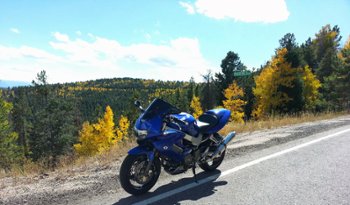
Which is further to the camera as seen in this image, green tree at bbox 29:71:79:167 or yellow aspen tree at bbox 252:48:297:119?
green tree at bbox 29:71:79:167

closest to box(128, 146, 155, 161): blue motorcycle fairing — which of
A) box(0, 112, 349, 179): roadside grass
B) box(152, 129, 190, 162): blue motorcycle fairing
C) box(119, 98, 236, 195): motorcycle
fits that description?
box(119, 98, 236, 195): motorcycle

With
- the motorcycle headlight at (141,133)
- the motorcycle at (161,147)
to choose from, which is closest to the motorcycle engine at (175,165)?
the motorcycle at (161,147)

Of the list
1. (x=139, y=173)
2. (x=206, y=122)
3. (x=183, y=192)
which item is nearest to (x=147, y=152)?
(x=139, y=173)

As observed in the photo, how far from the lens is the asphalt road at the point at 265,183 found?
15.6ft

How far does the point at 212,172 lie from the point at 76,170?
2.83m

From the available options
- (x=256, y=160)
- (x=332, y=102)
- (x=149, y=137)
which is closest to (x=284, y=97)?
(x=332, y=102)

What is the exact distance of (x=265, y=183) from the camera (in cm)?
541

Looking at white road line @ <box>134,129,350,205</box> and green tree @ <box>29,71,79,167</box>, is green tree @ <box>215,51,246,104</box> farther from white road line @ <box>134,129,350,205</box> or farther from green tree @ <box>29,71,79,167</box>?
white road line @ <box>134,129,350,205</box>

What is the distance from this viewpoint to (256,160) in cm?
696

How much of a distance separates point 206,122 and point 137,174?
1936 mm

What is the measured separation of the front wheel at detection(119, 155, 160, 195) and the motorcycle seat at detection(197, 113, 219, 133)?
121cm

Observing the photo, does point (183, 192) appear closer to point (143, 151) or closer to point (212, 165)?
point (143, 151)

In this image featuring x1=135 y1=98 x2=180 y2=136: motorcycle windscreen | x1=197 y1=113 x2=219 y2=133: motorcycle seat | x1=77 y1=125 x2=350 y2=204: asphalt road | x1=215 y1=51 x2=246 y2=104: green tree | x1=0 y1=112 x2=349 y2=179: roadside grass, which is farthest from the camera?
x1=215 y1=51 x2=246 y2=104: green tree

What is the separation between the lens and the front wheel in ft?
15.9
